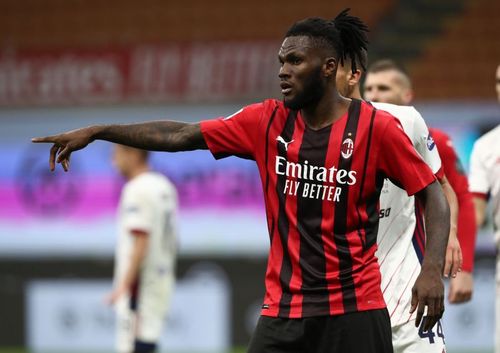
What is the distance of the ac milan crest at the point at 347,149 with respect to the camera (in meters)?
4.05

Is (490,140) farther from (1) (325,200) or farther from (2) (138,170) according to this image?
(2) (138,170)

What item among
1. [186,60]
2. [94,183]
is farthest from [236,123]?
[186,60]

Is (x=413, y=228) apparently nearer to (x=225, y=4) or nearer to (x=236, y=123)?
(x=236, y=123)

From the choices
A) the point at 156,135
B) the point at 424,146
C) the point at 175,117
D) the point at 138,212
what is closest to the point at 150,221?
the point at 138,212

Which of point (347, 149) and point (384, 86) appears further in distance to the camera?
point (384, 86)

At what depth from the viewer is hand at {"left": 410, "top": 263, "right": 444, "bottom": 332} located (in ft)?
12.4

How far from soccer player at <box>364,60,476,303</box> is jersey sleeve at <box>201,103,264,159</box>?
1.69 m

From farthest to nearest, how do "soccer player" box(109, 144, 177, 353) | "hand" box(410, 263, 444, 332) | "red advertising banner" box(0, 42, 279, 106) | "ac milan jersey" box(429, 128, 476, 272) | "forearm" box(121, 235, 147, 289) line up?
"red advertising banner" box(0, 42, 279, 106), "soccer player" box(109, 144, 177, 353), "forearm" box(121, 235, 147, 289), "ac milan jersey" box(429, 128, 476, 272), "hand" box(410, 263, 444, 332)

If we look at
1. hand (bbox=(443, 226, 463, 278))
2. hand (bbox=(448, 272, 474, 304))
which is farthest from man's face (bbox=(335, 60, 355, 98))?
hand (bbox=(448, 272, 474, 304))

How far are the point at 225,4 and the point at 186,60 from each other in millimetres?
971

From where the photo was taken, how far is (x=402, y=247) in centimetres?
484

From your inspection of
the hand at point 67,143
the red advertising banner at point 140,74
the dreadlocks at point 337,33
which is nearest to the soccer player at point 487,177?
the dreadlocks at point 337,33

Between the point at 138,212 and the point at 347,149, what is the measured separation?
3.97 meters

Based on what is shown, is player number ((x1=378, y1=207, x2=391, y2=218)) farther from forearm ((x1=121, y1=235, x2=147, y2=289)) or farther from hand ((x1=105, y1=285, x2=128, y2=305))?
forearm ((x1=121, y1=235, x2=147, y2=289))
